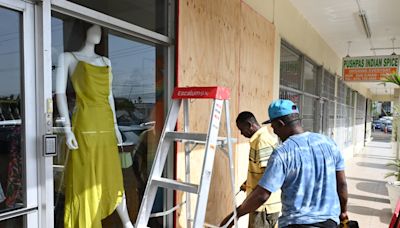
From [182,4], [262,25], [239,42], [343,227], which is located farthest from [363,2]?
[343,227]

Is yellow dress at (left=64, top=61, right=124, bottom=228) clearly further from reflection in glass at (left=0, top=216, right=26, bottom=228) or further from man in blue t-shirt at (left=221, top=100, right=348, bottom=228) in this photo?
man in blue t-shirt at (left=221, top=100, right=348, bottom=228)

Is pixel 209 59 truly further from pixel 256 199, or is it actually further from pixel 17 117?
pixel 17 117

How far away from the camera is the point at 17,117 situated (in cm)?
152

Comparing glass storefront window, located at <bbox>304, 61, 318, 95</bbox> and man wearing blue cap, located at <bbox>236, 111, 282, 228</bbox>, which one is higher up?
glass storefront window, located at <bbox>304, 61, 318, 95</bbox>

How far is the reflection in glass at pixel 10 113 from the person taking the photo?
1480 millimetres

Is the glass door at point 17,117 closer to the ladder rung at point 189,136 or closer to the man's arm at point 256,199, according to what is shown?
the ladder rung at point 189,136

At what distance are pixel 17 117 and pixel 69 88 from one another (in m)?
0.35

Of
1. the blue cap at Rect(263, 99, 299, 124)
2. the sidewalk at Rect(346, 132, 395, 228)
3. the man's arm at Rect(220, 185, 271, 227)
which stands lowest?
the sidewalk at Rect(346, 132, 395, 228)

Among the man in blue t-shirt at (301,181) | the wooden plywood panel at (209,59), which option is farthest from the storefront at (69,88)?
the man in blue t-shirt at (301,181)

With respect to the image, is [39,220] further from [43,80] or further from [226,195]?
[226,195]

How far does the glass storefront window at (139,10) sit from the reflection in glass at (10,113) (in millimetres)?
396

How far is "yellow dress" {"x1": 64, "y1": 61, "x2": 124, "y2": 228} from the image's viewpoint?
1.80 metres

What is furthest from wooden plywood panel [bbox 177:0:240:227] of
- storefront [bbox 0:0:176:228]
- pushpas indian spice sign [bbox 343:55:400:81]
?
pushpas indian spice sign [bbox 343:55:400:81]

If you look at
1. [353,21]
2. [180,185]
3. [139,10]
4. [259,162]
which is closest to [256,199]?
[180,185]
